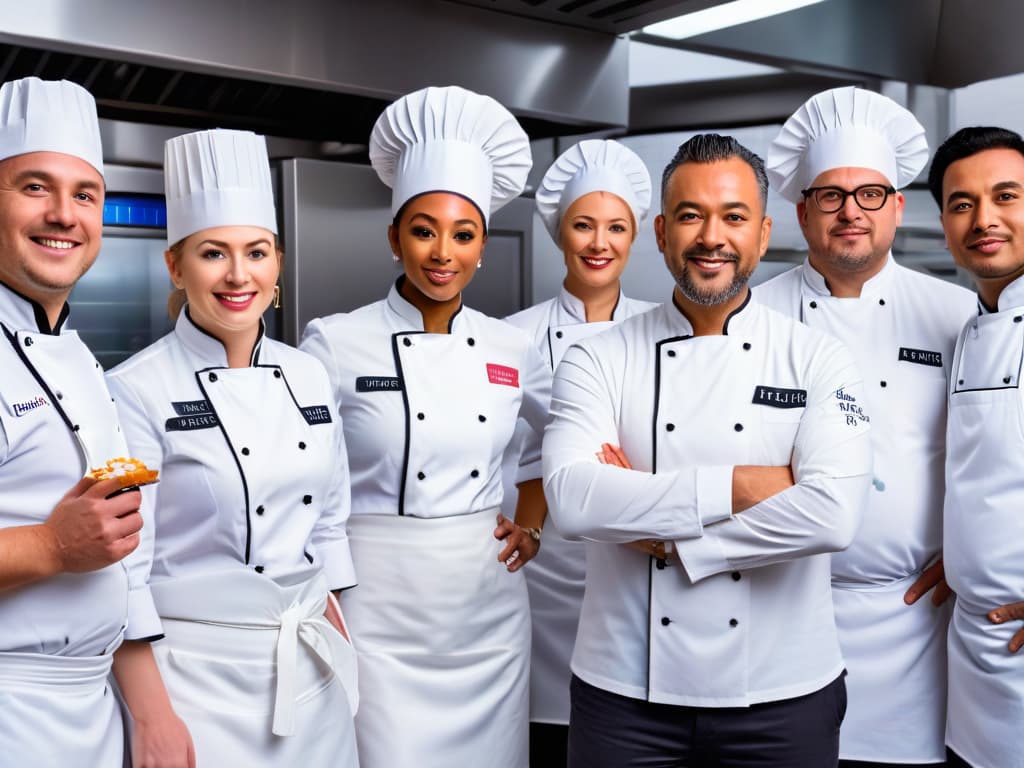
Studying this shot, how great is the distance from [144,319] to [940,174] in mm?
1678

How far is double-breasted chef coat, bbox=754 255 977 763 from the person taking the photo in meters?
1.97

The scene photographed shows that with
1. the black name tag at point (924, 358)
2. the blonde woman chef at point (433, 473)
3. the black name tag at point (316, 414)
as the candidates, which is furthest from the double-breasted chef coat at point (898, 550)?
the black name tag at point (316, 414)

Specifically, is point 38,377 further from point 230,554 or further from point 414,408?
point 414,408

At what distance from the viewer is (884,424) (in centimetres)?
199

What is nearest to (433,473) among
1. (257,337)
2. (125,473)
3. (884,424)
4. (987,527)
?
(257,337)

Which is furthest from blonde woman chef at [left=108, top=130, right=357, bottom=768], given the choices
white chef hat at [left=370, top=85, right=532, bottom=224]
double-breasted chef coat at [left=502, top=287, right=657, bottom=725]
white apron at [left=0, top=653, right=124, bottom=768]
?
double-breasted chef coat at [left=502, top=287, right=657, bottom=725]

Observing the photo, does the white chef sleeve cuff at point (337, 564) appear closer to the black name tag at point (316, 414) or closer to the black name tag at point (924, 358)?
the black name tag at point (316, 414)

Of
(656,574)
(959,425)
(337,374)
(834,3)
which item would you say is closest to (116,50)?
(337,374)

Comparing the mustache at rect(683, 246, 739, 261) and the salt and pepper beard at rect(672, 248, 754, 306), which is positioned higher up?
the mustache at rect(683, 246, 739, 261)

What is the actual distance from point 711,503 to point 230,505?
70cm

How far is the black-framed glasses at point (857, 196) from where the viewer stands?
2.10 m

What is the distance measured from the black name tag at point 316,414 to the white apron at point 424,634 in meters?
0.27

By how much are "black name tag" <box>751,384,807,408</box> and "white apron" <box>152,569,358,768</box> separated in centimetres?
→ 77

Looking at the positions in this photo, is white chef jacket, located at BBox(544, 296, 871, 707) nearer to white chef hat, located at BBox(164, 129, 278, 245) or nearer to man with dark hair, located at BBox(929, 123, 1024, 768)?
man with dark hair, located at BBox(929, 123, 1024, 768)
